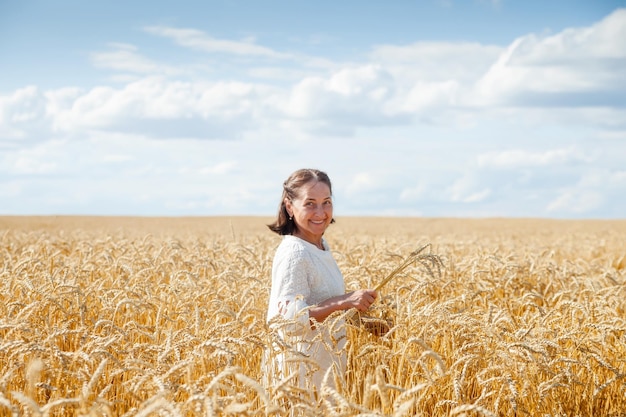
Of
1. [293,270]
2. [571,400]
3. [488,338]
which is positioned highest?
[293,270]

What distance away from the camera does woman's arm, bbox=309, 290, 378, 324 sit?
10.7 ft

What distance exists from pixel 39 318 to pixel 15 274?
900 millimetres

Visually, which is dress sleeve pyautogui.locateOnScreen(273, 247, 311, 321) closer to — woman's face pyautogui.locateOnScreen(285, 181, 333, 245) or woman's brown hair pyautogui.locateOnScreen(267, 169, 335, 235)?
woman's face pyautogui.locateOnScreen(285, 181, 333, 245)

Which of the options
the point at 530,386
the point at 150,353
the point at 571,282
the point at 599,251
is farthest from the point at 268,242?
the point at 530,386

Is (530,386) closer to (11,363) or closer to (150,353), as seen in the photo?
(150,353)

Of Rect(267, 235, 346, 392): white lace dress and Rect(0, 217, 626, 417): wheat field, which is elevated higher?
Rect(267, 235, 346, 392): white lace dress

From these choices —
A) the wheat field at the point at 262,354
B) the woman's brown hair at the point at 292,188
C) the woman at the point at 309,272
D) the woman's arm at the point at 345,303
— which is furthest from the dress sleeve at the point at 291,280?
the woman's brown hair at the point at 292,188

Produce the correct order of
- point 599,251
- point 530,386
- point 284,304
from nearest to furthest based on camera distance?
point 530,386
point 284,304
point 599,251

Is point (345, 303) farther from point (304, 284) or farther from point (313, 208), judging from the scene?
point (313, 208)

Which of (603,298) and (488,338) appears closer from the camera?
(488,338)

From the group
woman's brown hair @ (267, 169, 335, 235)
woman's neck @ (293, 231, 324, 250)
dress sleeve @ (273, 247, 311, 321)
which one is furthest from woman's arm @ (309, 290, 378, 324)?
woman's brown hair @ (267, 169, 335, 235)

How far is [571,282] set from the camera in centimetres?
680

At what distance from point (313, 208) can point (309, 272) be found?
39 cm

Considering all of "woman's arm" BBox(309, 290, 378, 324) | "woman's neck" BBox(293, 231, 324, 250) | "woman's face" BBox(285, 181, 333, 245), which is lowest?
"woman's arm" BBox(309, 290, 378, 324)
